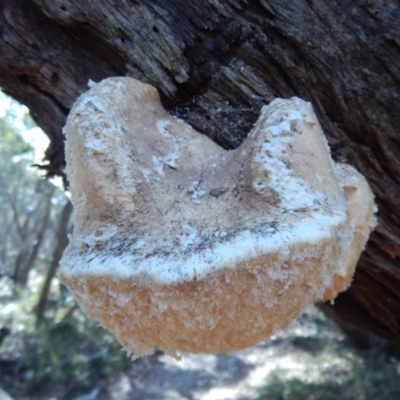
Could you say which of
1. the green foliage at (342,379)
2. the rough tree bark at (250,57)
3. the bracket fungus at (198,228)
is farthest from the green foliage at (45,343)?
the bracket fungus at (198,228)

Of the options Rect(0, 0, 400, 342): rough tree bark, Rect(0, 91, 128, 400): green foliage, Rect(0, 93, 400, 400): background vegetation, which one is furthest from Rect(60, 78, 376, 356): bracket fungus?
Rect(0, 93, 400, 400): background vegetation

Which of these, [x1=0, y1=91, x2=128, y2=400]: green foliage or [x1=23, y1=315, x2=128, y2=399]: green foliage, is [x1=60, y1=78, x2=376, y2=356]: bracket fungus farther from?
[x1=23, y1=315, x2=128, y2=399]: green foliage

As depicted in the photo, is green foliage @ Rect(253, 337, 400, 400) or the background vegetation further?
the background vegetation

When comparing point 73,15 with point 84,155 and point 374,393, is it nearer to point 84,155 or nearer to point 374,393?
point 84,155

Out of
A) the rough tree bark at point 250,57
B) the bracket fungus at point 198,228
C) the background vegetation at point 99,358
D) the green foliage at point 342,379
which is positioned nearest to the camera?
the bracket fungus at point 198,228

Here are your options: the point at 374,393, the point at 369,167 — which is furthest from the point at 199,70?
the point at 374,393

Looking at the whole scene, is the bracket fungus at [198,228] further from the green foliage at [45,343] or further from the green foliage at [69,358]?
the green foliage at [69,358]

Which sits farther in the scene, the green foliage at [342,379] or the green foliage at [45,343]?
the green foliage at [45,343]
